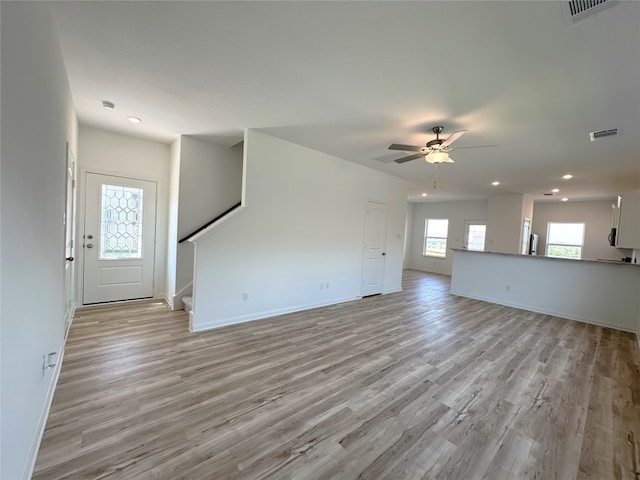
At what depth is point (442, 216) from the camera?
10266mm

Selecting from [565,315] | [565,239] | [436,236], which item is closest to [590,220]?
[565,239]

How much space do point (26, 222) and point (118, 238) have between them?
3571 millimetres

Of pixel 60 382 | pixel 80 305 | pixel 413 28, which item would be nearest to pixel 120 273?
pixel 80 305

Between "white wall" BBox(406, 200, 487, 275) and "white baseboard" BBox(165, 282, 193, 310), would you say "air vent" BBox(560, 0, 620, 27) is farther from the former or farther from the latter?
"white wall" BBox(406, 200, 487, 275)

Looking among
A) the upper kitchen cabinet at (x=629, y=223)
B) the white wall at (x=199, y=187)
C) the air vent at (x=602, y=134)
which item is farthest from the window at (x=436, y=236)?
the white wall at (x=199, y=187)

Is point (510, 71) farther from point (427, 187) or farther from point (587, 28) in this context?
point (427, 187)

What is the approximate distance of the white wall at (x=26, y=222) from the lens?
119 centimetres

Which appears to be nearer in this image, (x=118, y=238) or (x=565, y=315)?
(x=118, y=238)

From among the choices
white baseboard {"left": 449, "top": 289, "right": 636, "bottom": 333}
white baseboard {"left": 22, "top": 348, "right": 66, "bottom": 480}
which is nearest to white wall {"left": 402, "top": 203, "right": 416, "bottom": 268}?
white baseboard {"left": 449, "top": 289, "right": 636, "bottom": 333}

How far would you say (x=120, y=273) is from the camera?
4.63 m

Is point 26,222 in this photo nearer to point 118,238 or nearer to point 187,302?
point 187,302

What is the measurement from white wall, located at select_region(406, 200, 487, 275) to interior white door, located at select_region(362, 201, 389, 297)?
4863 mm

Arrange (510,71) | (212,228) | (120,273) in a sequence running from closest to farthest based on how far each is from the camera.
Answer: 1. (510,71)
2. (212,228)
3. (120,273)

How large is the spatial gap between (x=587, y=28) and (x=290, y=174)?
11.5ft
